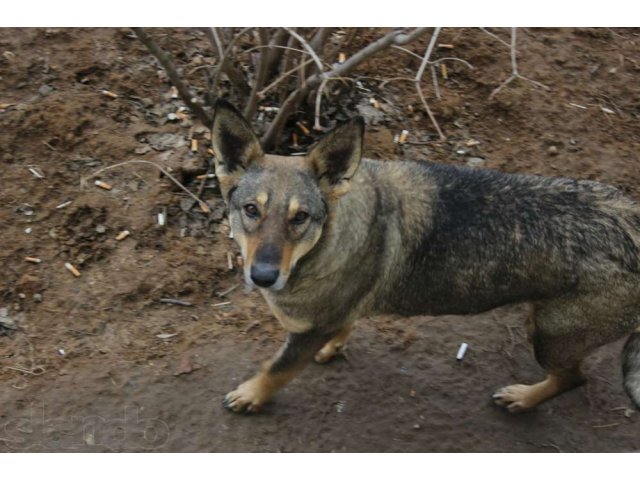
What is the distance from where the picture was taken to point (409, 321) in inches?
256

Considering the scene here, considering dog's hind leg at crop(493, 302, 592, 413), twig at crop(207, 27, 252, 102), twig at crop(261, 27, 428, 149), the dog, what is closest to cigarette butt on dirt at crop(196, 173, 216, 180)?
twig at crop(261, 27, 428, 149)

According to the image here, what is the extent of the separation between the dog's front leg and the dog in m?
0.01

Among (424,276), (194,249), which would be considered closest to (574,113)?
(424,276)

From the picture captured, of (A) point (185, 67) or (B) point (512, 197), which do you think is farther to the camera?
(A) point (185, 67)

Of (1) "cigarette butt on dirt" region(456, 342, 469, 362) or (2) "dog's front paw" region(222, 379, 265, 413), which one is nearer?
(2) "dog's front paw" region(222, 379, 265, 413)

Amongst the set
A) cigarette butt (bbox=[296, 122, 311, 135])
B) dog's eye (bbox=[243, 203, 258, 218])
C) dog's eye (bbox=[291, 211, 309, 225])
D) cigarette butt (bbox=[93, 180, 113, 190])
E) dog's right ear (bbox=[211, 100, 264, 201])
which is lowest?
cigarette butt (bbox=[93, 180, 113, 190])

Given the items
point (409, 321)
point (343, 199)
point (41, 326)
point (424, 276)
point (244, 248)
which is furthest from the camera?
point (409, 321)

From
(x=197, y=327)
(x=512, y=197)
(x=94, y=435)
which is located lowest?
(x=94, y=435)

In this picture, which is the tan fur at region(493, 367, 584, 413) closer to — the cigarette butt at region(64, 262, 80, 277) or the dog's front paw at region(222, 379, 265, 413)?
the dog's front paw at region(222, 379, 265, 413)

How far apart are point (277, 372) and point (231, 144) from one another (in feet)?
6.10

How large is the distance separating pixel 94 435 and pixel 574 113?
19.5 ft

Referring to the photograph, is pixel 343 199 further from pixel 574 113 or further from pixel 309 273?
pixel 574 113

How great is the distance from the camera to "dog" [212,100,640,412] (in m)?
4.48

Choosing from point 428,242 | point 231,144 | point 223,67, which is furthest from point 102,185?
point 428,242
